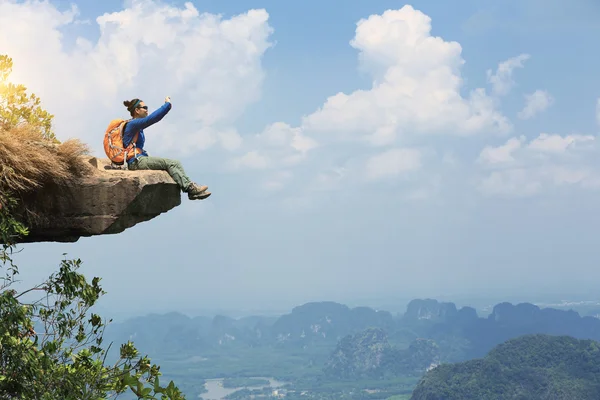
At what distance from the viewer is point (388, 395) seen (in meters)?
163

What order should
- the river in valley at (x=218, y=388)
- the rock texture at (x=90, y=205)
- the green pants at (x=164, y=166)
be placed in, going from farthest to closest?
the river in valley at (x=218, y=388), the green pants at (x=164, y=166), the rock texture at (x=90, y=205)

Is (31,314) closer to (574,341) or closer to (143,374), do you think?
(143,374)

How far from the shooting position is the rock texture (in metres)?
6.37

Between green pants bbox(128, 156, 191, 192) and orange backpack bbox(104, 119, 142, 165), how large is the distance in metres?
0.14

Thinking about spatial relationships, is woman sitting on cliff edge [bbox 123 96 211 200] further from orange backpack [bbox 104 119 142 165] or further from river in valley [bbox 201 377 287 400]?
river in valley [bbox 201 377 287 400]

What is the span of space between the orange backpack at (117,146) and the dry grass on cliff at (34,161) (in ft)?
2.09

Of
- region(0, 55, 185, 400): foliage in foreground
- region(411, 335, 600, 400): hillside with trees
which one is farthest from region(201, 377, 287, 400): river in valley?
region(0, 55, 185, 400): foliage in foreground

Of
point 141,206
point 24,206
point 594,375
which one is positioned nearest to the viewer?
point 24,206

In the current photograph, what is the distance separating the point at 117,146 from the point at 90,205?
1011 mm

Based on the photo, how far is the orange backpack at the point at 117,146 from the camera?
23.5 feet

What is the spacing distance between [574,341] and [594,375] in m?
12.3

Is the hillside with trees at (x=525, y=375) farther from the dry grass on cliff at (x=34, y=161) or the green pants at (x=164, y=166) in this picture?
the dry grass on cliff at (x=34, y=161)

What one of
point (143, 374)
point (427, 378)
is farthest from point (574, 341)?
point (143, 374)

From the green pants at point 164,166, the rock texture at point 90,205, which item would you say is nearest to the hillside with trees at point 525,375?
the green pants at point 164,166
